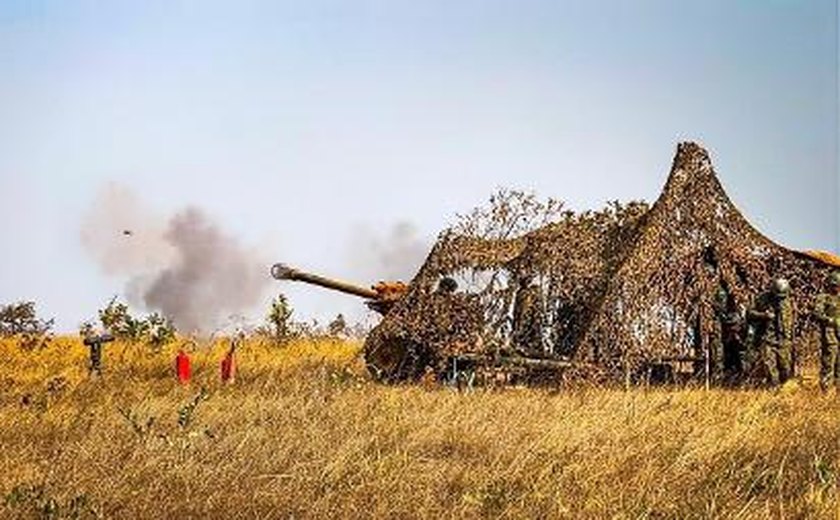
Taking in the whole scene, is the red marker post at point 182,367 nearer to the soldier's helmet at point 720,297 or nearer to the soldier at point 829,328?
the soldier's helmet at point 720,297

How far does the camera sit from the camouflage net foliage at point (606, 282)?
1445 cm

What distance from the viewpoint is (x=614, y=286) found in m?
14.3

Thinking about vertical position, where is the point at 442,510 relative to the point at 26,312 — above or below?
below

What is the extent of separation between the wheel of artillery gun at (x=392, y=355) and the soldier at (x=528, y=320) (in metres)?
1.60

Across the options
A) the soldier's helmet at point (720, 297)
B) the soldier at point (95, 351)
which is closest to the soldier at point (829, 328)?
the soldier's helmet at point (720, 297)

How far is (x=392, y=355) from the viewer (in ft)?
54.1

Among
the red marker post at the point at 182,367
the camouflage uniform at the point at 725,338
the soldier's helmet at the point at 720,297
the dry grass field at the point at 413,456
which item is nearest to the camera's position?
the dry grass field at the point at 413,456

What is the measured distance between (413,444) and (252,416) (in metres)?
2.10

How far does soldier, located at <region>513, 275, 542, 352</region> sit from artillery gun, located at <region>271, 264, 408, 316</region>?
2184mm

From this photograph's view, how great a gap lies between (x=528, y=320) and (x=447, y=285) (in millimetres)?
1543

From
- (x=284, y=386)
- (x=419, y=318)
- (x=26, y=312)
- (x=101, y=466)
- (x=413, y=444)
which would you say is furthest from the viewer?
(x=26, y=312)

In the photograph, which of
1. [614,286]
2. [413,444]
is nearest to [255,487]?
[413,444]

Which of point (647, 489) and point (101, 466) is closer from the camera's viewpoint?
point (647, 489)

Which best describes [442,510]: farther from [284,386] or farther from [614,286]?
[614,286]
